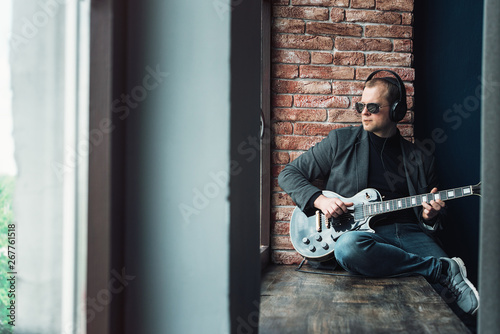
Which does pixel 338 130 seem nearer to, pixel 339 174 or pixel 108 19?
pixel 339 174

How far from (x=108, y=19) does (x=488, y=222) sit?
3.11 ft

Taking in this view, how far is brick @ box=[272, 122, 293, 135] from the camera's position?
2.85 metres

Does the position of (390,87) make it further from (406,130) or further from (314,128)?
(314,128)

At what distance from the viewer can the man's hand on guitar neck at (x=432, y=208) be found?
7.74 feet

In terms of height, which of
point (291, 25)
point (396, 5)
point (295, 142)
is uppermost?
point (396, 5)

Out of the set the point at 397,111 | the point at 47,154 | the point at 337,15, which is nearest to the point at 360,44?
the point at 337,15

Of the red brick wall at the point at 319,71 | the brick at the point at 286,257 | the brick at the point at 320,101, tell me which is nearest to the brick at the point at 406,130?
the red brick wall at the point at 319,71

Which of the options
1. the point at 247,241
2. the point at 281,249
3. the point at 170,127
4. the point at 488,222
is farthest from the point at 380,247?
the point at 170,127

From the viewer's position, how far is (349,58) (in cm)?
286

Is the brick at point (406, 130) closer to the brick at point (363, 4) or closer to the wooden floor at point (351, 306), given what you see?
the brick at point (363, 4)

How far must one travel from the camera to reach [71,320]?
3.26 feet

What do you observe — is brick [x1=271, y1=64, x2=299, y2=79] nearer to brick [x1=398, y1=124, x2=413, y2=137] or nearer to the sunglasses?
the sunglasses

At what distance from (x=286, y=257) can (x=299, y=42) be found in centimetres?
138

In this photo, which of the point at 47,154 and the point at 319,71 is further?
the point at 319,71
